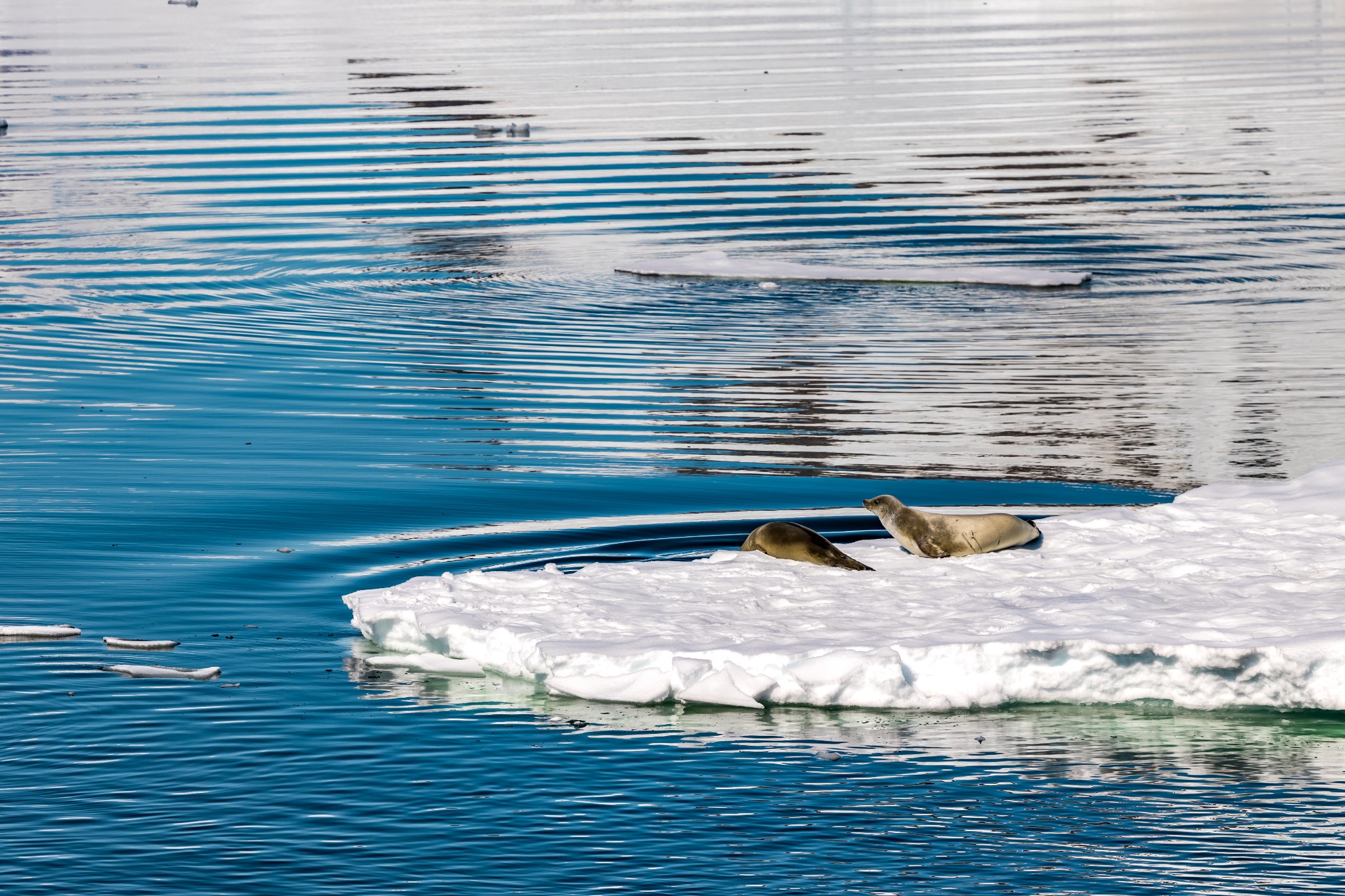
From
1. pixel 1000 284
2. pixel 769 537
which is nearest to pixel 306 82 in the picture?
pixel 1000 284

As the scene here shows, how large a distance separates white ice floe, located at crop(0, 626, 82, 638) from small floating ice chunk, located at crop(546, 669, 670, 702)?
2.48 meters

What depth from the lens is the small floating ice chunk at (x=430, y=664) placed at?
32.4 ft

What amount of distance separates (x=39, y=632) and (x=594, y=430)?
5.79 meters

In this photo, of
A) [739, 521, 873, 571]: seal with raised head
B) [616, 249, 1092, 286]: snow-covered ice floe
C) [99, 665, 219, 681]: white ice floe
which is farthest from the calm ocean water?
[739, 521, 873, 571]: seal with raised head

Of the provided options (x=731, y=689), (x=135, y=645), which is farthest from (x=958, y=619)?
(x=135, y=645)

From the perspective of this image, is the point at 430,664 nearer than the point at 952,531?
Yes

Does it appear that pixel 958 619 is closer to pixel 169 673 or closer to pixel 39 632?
pixel 169 673

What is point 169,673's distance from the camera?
9.65 m

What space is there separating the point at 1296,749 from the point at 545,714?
3.11 m

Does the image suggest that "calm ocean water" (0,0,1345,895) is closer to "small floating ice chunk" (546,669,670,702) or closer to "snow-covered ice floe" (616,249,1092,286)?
"small floating ice chunk" (546,669,670,702)

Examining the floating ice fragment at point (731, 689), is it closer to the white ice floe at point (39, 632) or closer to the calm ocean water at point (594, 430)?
the calm ocean water at point (594, 430)

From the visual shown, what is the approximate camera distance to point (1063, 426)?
1538 centimetres

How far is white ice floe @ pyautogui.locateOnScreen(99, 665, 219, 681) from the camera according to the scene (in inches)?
378

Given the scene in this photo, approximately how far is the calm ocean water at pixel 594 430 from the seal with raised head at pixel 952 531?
3.06ft
